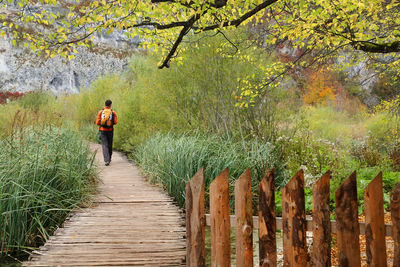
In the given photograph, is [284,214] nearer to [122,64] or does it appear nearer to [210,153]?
[210,153]

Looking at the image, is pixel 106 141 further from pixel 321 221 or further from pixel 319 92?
pixel 319 92

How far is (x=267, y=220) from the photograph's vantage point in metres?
2.40

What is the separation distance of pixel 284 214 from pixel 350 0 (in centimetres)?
358

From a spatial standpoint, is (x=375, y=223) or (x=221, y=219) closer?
(x=375, y=223)

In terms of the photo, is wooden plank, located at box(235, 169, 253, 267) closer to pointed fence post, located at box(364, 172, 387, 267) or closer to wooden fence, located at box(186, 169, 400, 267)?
wooden fence, located at box(186, 169, 400, 267)

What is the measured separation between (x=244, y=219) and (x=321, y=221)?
510 mm

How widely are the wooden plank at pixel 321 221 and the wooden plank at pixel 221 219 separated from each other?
609 millimetres

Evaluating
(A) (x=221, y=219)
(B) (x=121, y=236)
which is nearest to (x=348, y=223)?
(A) (x=221, y=219)

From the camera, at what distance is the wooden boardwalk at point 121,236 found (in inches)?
132

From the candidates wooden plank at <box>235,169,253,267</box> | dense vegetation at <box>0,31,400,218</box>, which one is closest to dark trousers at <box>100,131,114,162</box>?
dense vegetation at <box>0,31,400,218</box>

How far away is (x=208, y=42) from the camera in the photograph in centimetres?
912

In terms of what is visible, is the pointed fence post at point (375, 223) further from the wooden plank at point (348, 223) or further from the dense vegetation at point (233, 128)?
the dense vegetation at point (233, 128)

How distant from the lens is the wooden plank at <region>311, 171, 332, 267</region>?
2.24 meters

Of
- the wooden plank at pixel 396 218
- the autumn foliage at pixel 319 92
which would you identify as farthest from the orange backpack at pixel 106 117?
the autumn foliage at pixel 319 92
